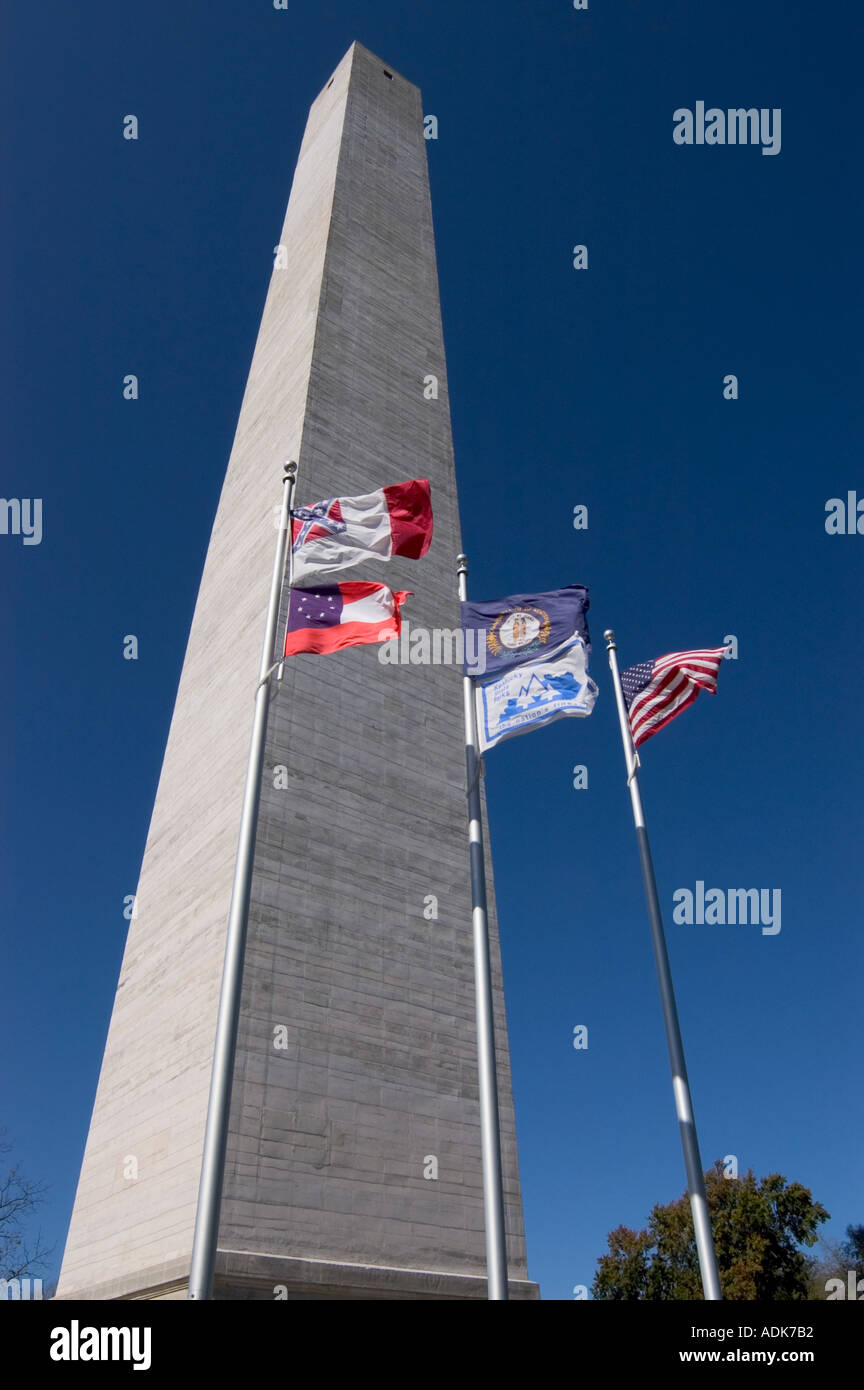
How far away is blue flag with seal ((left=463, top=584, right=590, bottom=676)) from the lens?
12.4 metres

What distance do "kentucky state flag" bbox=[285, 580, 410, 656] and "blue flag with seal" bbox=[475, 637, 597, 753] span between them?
63.2 inches

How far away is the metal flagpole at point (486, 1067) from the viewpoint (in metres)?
8.84

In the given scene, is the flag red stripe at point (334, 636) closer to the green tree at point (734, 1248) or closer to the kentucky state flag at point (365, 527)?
the kentucky state flag at point (365, 527)

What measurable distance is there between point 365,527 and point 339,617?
1.23 m

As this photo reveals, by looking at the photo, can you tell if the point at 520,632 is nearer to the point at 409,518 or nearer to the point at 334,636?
the point at 409,518

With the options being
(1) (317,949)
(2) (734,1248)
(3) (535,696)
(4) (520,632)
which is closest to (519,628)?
(4) (520,632)

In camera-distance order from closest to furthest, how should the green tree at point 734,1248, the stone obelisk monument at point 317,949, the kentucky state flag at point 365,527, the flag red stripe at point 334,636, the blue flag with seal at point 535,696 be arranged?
1. the flag red stripe at point 334,636
2. the kentucky state flag at point 365,527
3. the blue flag with seal at point 535,696
4. the stone obelisk monument at point 317,949
5. the green tree at point 734,1248

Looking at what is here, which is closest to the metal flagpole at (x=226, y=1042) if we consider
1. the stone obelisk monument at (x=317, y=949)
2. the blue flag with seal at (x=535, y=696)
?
the blue flag with seal at (x=535, y=696)

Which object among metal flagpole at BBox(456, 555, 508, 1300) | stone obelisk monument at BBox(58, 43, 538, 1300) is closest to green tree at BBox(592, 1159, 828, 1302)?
stone obelisk monument at BBox(58, 43, 538, 1300)

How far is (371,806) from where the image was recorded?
1723 cm

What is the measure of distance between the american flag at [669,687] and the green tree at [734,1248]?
29410mm

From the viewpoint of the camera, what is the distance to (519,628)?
12555mm

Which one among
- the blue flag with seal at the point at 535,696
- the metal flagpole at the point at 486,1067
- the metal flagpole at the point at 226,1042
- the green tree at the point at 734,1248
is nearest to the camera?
the metal flagpole at the point at 226,1042
